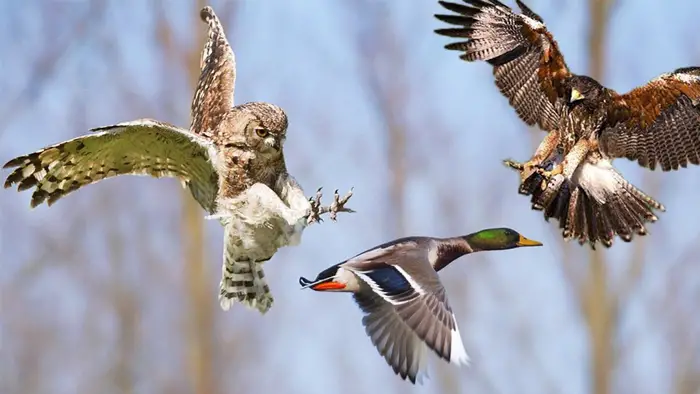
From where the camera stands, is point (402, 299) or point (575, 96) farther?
point (575, 96)

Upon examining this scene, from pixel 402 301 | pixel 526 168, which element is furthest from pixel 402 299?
pixel 526 168

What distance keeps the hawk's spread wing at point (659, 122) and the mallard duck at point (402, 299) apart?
1228 mm

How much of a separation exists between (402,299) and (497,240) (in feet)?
3.95

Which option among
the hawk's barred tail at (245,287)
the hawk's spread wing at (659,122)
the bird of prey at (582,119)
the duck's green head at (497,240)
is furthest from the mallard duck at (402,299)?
the hawk's spread wing at (659,122)

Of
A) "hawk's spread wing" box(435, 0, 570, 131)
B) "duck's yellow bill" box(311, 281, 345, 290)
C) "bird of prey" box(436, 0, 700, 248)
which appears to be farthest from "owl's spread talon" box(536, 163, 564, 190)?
"duck's yellow bill" box(311, 281, 345, 290)

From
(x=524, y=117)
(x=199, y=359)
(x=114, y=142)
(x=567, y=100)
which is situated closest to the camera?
(x=114, y=142)

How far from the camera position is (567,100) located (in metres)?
5.90

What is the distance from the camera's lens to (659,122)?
6.16m

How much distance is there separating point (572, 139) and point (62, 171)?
246 centimetres

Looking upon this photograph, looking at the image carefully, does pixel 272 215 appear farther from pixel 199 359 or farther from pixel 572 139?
pixel 199 359

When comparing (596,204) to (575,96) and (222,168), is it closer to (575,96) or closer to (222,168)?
(575,96)

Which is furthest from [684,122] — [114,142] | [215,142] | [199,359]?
[199,359]

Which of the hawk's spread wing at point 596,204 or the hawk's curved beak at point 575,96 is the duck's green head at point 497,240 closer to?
the hawk's spread wing at point 596,204

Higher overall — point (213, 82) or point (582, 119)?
point (213, 82)
